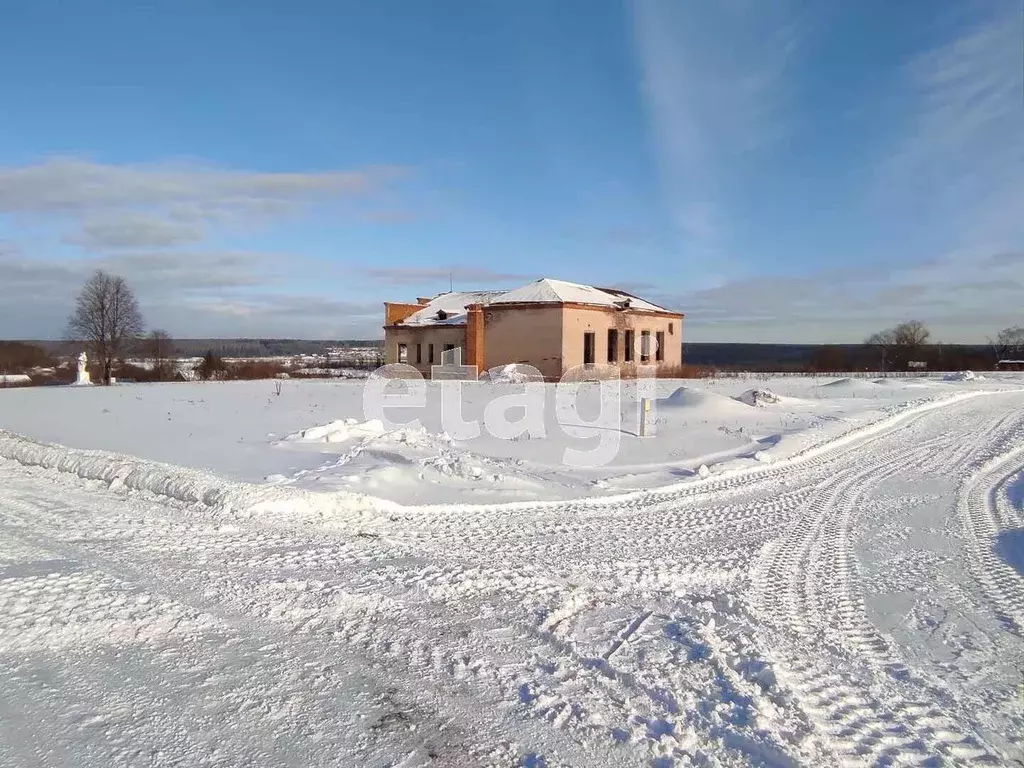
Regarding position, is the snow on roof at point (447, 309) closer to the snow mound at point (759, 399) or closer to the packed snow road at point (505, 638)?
the snow mound at point (759, 399)

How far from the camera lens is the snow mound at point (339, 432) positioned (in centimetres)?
1408

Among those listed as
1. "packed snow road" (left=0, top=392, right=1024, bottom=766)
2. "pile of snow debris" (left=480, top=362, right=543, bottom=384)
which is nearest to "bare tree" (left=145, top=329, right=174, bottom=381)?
"pile of snow debris" (left=480, top=362, right=543, bottom=384)

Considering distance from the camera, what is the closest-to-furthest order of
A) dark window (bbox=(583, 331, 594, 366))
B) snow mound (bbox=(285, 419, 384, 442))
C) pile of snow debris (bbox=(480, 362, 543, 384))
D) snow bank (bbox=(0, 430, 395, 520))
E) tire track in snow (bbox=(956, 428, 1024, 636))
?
tire track in snow (bbox=(956, 428, 1024, 636)) → snow bank (bbox=(0, 430, 395, 520)) → snow mound (bbox=(285, 419, 384, 442)) → pile of snow debris (bbox=(480, 362, 543, 384)) → dark window (bbox=(583, 331, 594, 366))

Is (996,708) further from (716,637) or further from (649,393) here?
(649,393)

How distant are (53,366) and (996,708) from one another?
7585 cm

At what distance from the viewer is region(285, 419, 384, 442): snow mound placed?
46.2ft

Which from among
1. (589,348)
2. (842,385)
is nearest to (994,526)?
(842,385)

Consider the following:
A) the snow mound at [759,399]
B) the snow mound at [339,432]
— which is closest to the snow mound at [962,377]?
the snow mound at [759,399]

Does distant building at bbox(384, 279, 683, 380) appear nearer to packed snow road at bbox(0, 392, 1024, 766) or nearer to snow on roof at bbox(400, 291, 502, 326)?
snow on roof at bbox(400, 291, 502, 326)

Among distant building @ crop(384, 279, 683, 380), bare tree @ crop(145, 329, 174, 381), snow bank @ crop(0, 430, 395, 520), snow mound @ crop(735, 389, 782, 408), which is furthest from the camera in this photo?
bare tree @ crop(145, 329, 174, 381)

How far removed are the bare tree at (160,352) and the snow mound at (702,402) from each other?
42.9 metres

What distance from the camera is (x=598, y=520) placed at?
8672 millimetres

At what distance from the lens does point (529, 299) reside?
1363 inches

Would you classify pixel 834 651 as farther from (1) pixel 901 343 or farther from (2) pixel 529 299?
(1) pixel 901 343
